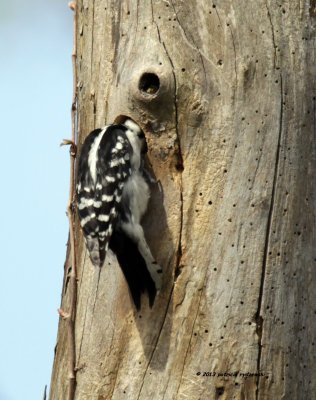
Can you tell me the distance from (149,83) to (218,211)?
2.53 feet

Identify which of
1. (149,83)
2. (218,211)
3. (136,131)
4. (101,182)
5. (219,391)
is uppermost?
(149,83)

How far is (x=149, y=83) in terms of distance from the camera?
3750 millimetres

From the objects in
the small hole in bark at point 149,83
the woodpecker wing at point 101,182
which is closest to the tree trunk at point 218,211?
the small hole in bark at point 149,83

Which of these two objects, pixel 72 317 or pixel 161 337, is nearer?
pixel 161 337

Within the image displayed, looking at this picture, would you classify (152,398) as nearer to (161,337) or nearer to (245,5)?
(161,337)

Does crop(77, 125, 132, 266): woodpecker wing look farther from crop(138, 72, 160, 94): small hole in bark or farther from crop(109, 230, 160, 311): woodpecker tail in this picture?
crop(138, 72, 160, 94): small hole in bark

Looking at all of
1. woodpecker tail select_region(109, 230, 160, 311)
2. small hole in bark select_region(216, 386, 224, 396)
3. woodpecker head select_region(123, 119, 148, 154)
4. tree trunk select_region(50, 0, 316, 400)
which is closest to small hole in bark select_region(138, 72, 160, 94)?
tree trunk select_region(50, 0, 316, 400)

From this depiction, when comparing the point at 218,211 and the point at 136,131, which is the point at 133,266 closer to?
the point at 218,211

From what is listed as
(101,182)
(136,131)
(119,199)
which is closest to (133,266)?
(119,199)

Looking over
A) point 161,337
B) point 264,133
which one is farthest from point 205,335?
point 264,133

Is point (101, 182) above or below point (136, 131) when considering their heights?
below

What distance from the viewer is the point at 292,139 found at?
367 cm

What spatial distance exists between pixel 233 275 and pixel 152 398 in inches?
29.7

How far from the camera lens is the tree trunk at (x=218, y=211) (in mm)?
3547
